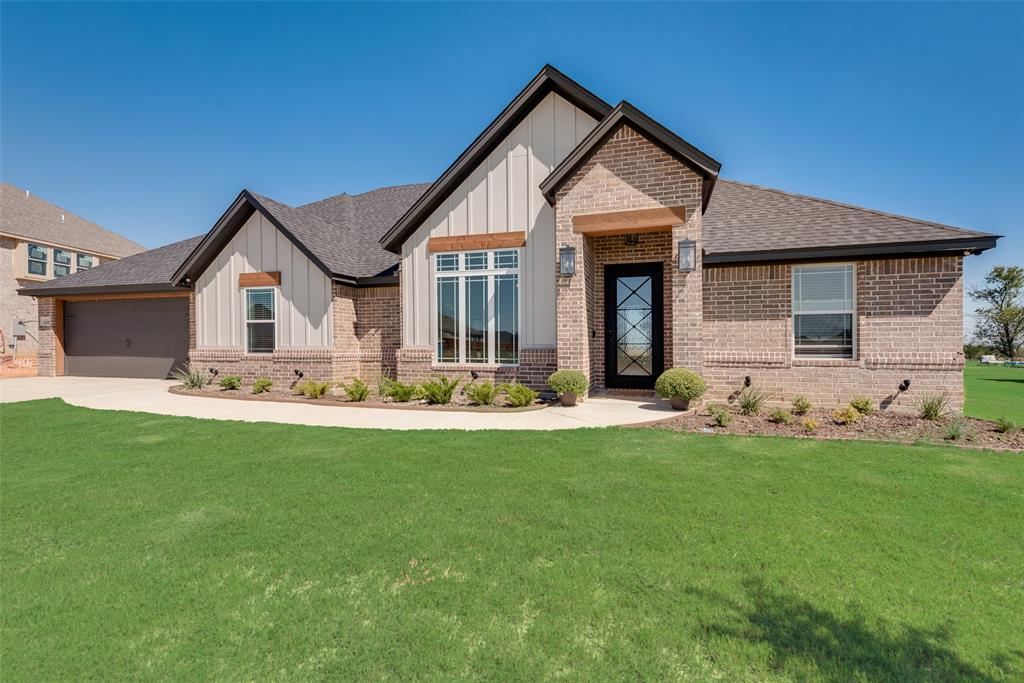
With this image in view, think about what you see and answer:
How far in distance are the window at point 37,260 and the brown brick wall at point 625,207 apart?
121 feet

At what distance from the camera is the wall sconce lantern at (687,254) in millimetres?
9031

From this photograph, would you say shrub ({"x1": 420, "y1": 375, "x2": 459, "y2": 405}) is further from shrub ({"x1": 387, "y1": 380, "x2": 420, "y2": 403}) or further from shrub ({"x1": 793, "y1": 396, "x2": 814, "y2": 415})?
shrub ({"x1": 793, "y1": 396, "x2": 814, "y2": 415})

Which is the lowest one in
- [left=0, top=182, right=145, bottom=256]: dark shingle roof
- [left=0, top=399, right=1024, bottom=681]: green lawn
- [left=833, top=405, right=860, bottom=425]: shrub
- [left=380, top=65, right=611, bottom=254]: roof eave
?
[left=0, top=399, right=1024, bottom=681]: green lawn

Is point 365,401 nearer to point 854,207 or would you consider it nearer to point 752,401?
point 752,401

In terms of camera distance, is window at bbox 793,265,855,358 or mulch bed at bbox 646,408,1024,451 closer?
mulch bed at bbox 646,408,1024,451

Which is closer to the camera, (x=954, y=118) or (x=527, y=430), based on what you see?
(x=527, y=430)

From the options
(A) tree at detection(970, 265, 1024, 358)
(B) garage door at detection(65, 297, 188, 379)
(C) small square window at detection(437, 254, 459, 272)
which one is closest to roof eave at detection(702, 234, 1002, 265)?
(C) small square window at detection(437, 254, 459, 272)

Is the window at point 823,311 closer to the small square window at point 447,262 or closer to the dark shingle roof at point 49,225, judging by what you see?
the small square window at point 447,262

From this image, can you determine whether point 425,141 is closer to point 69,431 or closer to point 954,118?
point 69,431

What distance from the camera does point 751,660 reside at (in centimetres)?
219

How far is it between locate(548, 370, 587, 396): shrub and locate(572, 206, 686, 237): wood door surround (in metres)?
2.99

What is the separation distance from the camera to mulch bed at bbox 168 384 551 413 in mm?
9336

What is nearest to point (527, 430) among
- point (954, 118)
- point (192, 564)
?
point (192, 564)

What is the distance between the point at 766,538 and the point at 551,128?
984 centimetres
